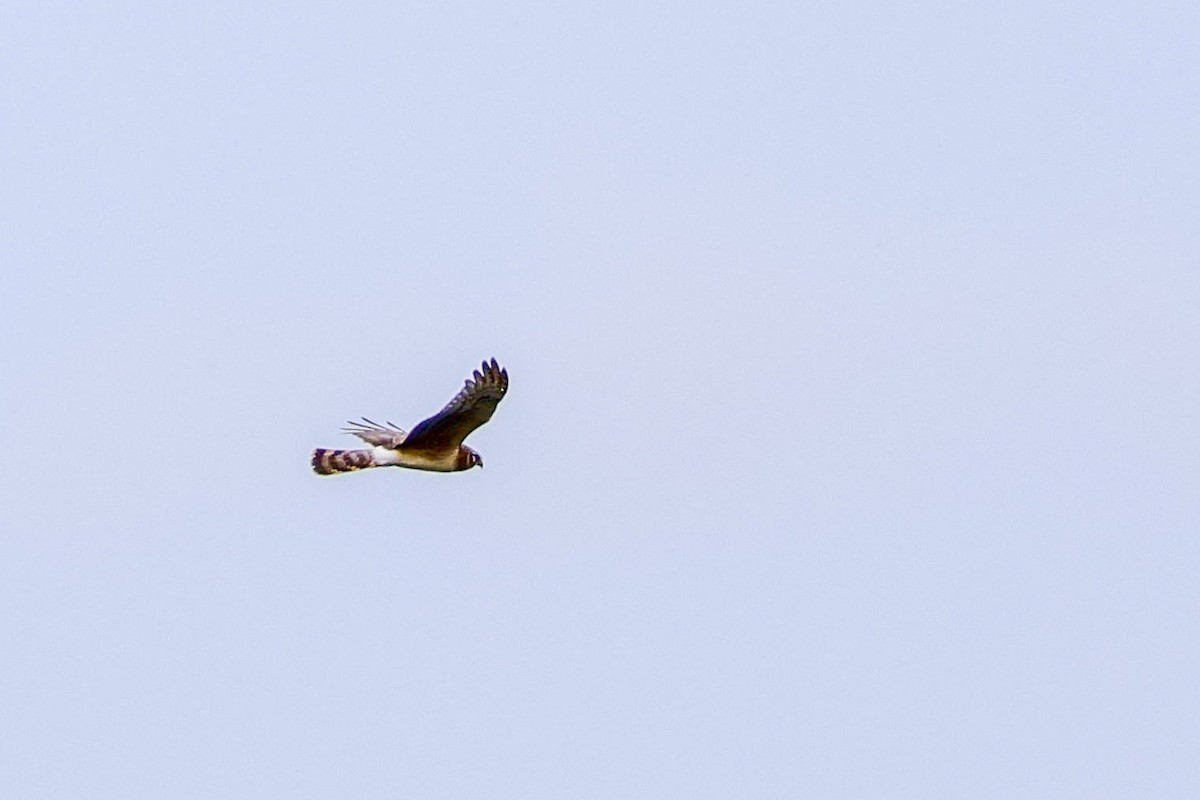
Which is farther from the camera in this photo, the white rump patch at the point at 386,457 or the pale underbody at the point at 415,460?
the white rump patch at the point at 386,457

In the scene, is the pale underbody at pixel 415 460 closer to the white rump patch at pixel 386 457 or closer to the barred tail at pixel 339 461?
the white rump patch at pixel 386 457

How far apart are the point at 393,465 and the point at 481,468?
3.37 ft

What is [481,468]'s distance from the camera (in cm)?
3981

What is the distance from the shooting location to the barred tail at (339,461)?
39.5m

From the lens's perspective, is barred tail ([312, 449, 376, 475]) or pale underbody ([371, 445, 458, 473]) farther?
barred tail ([312, 449, 376, 475])

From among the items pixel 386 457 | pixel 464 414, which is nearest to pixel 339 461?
pixel 386 457

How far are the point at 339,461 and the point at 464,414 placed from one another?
2.89 metres

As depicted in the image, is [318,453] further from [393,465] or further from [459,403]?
[459,403]

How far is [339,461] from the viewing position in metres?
39.7

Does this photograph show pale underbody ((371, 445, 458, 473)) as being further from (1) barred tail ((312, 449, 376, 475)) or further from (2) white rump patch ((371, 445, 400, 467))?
(1) barred tail ((312, 449, 376, 475))

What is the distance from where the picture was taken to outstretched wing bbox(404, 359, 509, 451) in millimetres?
36438

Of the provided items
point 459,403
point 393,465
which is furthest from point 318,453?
point 459,403

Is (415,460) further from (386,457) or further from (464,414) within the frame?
(464,414)

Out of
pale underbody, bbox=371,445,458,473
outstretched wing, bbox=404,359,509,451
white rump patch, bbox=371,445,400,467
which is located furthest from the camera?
white rump patch, bbox=371,445,400,467
